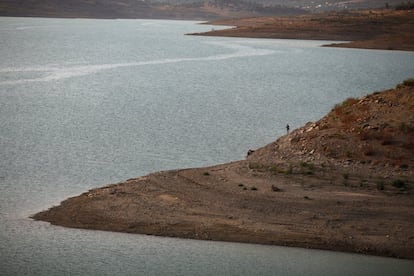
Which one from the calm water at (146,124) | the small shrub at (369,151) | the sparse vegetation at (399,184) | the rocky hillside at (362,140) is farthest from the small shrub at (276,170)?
the calm water at (146,124)

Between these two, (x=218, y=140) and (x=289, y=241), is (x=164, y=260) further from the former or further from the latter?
(x=218, y=140)

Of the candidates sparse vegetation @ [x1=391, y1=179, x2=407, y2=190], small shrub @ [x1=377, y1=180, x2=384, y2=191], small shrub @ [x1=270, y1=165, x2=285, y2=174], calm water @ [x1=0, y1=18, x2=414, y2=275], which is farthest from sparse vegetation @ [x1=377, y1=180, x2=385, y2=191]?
calm water @ [x1=0, y1=18, x2=414, y2=275]

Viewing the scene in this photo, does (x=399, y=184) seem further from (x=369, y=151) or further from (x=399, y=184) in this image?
(x=369, y=151)

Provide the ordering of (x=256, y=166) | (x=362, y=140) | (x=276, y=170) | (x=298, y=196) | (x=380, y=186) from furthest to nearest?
(x=362, y=140), (x=256, y=166), (x=276, y=170), (x=380, y=186), (x=298, y=196)

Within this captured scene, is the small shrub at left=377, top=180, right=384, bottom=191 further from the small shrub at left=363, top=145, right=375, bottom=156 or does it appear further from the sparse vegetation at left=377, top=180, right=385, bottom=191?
the small shrub at left=363, top=145, right=375, bottom=156

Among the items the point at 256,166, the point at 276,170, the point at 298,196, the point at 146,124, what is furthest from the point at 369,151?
the point at 146,124
